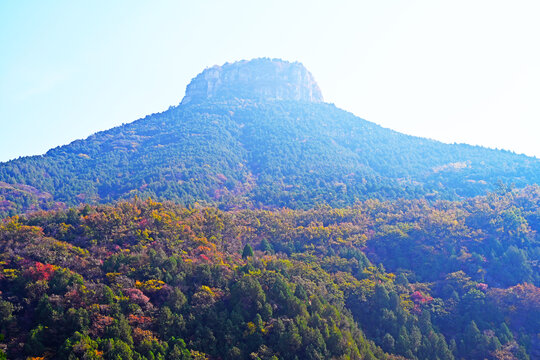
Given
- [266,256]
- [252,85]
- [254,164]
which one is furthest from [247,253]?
[252,85]

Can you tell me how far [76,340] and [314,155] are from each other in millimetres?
96940

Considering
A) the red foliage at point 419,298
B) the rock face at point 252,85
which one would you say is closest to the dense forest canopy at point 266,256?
the red foliage at point 419,298

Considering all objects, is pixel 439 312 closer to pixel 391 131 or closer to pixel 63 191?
pixel 63 191

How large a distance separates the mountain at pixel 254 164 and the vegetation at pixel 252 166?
0.29 meters

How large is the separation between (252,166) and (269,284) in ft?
251

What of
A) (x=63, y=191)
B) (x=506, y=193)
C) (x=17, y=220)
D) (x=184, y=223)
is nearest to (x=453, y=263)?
(x=506, y=193)

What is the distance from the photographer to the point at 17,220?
48438 millimetres

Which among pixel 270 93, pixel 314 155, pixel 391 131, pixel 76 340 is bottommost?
pixel 76 340

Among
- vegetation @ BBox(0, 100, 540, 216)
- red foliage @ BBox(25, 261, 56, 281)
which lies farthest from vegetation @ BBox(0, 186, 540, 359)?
vegetation @ BBox(0, 100, 540, 216)

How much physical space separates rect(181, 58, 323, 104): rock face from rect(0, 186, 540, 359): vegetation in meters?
120

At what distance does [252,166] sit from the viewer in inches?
4727

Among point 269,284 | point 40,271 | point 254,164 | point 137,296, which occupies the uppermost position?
point 254,164

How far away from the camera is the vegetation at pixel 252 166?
9350 cm

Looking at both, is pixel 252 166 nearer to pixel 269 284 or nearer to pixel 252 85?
pixel 269 284
